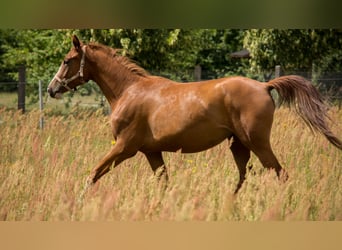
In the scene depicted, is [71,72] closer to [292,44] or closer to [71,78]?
[71,78]

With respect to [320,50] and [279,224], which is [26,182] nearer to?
[279,224]

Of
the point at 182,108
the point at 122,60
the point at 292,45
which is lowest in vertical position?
the point at 182,108

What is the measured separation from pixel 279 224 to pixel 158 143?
11.8 feet

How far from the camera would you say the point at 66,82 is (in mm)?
4559

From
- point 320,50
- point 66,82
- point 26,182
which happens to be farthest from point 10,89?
point 26,182

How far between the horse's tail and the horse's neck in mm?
1361

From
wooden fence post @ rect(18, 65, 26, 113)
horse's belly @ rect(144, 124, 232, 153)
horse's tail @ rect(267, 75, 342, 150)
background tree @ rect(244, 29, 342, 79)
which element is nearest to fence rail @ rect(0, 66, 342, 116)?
wooden fence post @ rect(18, 65, 26, 113)

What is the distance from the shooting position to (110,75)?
15.0ft

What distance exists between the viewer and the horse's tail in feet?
12.7

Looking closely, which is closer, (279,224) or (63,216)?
(279,224)

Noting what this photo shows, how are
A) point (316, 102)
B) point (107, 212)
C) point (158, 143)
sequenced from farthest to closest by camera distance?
point (158, 143)
point (316, 102)
point (107, 212)

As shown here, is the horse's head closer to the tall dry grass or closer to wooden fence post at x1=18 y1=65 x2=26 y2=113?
the tall dry grass

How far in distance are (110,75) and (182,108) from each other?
0.88 metres

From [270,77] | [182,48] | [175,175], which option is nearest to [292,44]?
[270,77]
